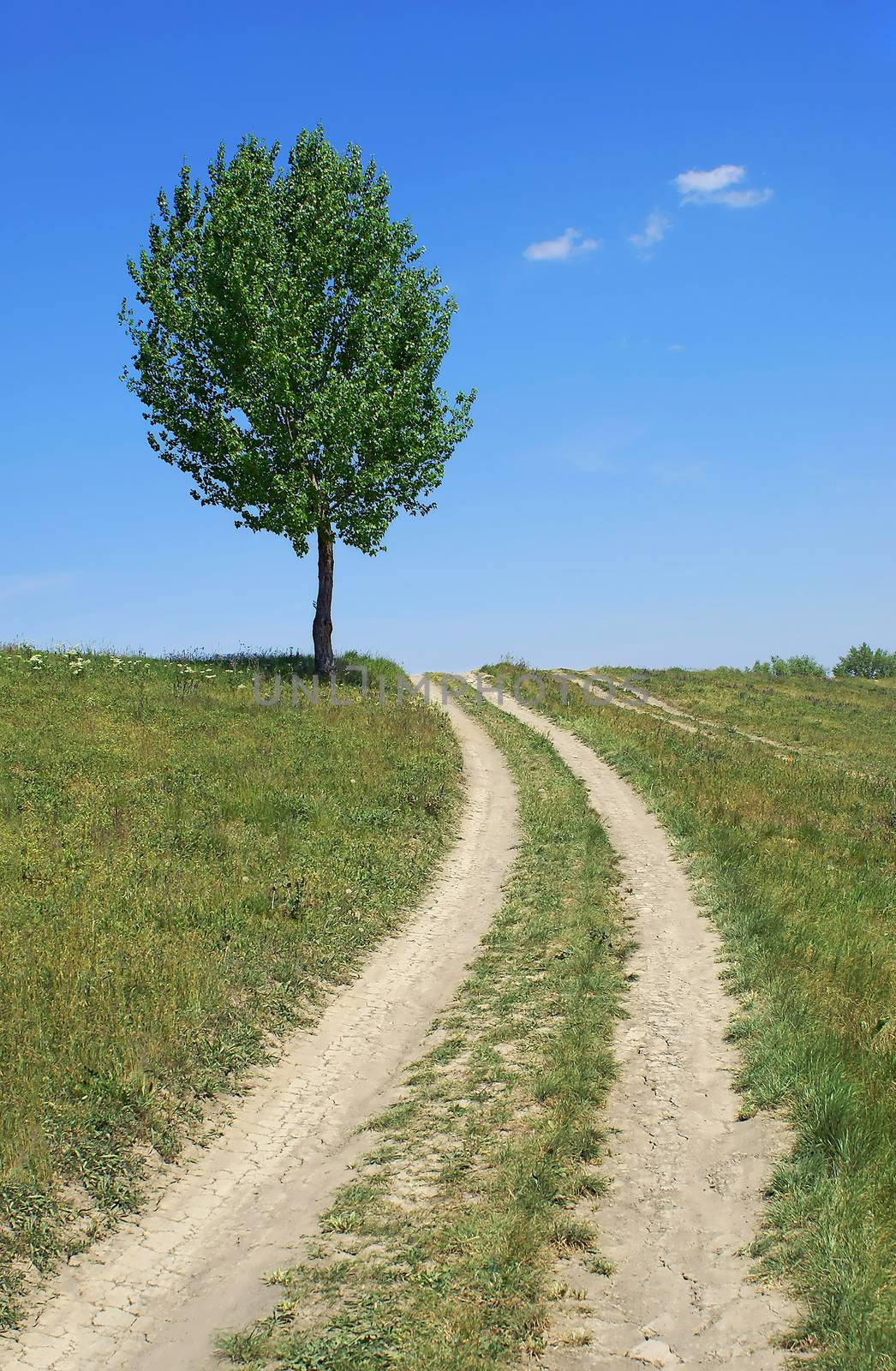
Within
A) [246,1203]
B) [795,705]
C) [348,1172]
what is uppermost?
[795,705]

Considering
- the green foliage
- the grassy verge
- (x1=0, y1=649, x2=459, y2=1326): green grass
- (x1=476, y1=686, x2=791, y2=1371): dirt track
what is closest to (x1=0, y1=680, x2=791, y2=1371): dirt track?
(x1=476, y1=686, x2=791, y2=1371): dirt track

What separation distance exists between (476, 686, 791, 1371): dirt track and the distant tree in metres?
70.2

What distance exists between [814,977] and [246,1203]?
7.39 meters

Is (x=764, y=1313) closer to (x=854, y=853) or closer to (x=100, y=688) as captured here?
(x=854, y=853)

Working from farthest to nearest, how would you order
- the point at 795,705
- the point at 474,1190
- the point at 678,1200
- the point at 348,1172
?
the point at 795,705 < the point at 348,1172 < the point at 474,1190 < the point at 678,1200

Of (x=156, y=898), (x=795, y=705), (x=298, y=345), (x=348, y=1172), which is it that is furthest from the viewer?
(x=795, y=705)

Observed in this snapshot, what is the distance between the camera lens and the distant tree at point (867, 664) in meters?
75.8

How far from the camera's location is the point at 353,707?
31109 mm

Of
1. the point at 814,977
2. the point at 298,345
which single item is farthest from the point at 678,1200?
the point at 298,345

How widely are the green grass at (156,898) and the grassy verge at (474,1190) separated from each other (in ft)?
6.97

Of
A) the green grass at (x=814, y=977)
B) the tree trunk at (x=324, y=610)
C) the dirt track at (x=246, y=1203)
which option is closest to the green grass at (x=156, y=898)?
the dirt track at (x=246, y=1203)

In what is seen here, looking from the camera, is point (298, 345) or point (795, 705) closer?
point (298, 345)

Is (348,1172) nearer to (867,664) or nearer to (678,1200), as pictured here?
(678,1200)

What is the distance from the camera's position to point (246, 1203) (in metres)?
8.26
